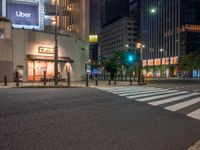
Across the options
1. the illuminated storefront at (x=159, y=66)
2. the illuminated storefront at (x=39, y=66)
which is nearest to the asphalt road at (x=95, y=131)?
the illuminated storefront at (x=39, y=66)

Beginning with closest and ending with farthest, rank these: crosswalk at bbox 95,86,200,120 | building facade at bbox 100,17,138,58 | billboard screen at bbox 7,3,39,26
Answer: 1. crosswalk at bbox 95,86,200,120
2. billboard screen at bbox 7,3,39,26
3. building facade at bbox 100,17,138,58

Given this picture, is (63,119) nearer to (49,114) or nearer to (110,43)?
(49,114)

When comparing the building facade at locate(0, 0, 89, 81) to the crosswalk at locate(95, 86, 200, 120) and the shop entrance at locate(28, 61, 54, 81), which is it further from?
the crosswalk at locate(95, 86, 200, 120)

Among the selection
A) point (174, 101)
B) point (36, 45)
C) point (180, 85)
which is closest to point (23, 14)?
point (36, 45)

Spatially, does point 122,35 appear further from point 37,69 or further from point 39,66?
point 37,69

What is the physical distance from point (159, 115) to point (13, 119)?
13.6ft

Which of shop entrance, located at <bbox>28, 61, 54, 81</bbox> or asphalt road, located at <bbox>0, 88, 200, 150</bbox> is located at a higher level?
shop entrance, located at <bbox>28, 61, 54, 81</bbox>

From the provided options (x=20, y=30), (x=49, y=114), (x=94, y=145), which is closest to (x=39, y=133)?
(x=94, y=145)

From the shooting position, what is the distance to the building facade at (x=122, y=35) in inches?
6280

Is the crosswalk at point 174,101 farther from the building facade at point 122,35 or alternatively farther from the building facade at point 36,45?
the building facade at point 122,35

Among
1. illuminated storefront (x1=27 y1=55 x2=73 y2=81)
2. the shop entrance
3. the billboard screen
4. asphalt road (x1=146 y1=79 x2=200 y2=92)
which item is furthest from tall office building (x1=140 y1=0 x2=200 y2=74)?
the billboard screen

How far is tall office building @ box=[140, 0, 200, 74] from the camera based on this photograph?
114 meters

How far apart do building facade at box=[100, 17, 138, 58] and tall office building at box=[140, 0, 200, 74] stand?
1244cm

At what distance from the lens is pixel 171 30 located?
404 ft
